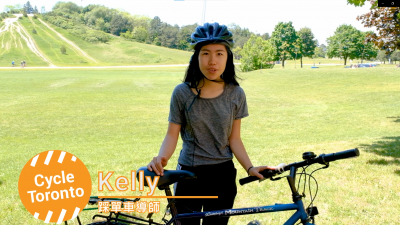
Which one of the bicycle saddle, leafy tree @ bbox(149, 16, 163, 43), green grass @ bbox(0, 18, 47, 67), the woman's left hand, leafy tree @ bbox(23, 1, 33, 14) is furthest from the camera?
leafy tree @ bbox(23, 1, 33, 14)

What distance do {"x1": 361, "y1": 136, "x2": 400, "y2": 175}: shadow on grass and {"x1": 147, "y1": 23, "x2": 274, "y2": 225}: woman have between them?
5.52 meters

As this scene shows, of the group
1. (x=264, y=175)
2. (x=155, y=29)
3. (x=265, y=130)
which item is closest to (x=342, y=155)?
(x=264, y=175)

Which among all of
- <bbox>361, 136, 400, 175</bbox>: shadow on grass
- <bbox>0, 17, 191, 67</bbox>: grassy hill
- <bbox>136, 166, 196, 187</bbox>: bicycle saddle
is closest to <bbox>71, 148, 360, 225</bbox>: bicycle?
<bbox>136, 166, 196, 187</bbox>: bicycle saddle

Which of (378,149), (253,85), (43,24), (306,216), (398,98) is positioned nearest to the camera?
(306,216)

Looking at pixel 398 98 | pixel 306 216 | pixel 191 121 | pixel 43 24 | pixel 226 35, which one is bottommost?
pixel 398 98

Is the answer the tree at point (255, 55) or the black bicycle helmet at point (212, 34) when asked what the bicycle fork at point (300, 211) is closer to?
the black bicycle helmet at point (212, 34)

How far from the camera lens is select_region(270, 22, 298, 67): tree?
87.2m

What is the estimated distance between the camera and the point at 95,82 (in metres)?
41.0

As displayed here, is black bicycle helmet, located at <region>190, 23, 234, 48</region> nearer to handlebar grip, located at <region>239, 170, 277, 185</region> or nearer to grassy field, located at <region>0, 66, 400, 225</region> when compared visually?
grassy field, located at <region>0, 66, 400, 225</region>

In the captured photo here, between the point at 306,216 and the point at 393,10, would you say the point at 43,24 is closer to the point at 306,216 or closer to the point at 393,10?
the point at 393,10

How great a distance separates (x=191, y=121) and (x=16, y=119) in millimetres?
21284

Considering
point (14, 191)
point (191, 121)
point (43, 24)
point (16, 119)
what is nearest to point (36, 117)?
point (16, 119)

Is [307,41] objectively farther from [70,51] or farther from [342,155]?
[342,155]

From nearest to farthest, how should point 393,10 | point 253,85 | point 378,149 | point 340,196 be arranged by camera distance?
point 340,196 < point 378,149 < point 393,10 < point 253,85
